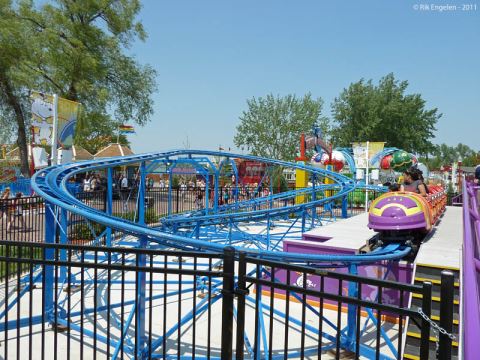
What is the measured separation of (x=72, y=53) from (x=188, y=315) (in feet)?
71.9

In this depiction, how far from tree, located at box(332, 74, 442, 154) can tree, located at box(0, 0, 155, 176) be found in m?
29.5

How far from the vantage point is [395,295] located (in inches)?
255

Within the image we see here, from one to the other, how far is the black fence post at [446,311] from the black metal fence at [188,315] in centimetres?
2

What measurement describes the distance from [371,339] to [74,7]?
2475 cm

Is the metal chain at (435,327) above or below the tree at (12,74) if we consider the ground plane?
below

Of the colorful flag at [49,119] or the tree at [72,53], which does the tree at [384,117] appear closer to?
the tree at [72,53]

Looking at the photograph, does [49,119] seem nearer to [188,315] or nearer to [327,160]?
[188,315]

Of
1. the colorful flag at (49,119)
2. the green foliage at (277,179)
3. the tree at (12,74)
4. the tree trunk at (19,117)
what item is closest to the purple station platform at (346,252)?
the colorful flag at (49,119)

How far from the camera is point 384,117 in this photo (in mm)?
48219

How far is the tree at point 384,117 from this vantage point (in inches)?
1895

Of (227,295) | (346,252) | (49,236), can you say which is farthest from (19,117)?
(227,295)

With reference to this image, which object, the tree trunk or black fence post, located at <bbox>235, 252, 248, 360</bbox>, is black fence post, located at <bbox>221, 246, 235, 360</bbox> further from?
the tree trunk

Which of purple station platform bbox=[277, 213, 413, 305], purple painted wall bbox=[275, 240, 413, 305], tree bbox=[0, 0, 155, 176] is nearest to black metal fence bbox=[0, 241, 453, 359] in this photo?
purple painted wall bbox=[275, 240, 413, 305]

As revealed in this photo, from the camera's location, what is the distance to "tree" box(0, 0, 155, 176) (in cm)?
2320
